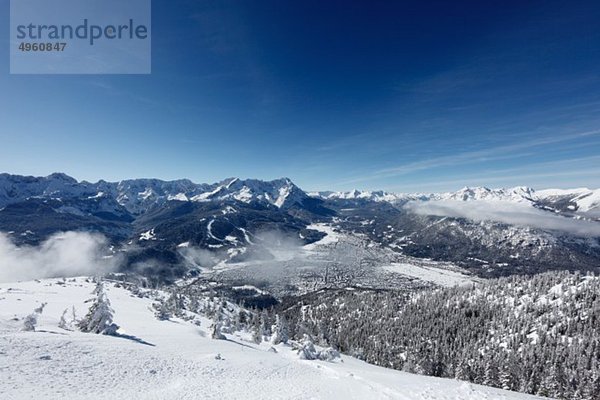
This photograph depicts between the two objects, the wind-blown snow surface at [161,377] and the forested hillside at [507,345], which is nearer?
the wind-blown snow surface at [161,377]

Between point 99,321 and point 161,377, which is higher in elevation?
point 161,377

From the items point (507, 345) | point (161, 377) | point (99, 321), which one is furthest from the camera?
point (507, 345)

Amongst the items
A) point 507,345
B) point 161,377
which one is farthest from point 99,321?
point 507,345

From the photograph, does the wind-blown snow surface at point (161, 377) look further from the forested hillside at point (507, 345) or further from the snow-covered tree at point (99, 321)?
the forested hillside at point (507, 345)

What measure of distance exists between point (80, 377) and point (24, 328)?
18067 millimetres

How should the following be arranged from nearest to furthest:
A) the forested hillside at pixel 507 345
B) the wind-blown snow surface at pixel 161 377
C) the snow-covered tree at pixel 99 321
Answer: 1. the wind-blown snow surface at pixel 161 377
2. the snow-covered tree at pixel 99 321
3. the forested hillside at pixel 507 345

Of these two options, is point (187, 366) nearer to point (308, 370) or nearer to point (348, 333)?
point (308, 370)

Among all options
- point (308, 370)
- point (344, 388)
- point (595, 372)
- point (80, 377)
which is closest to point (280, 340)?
point (308, 370)

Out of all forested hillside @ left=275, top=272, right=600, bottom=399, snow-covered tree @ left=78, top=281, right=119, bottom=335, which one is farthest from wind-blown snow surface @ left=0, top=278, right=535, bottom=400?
forested hillside @ left=275, top=272, right=600, bottom=399

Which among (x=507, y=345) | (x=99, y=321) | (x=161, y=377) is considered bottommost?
(x=507, y=345)

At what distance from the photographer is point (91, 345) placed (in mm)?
30922

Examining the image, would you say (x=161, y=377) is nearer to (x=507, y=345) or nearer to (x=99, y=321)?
→ (x=99, y=321)

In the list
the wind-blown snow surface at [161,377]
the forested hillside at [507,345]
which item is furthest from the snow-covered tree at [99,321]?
the forested hillside at [507,345]

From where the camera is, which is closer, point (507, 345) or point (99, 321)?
point (99, 321)
